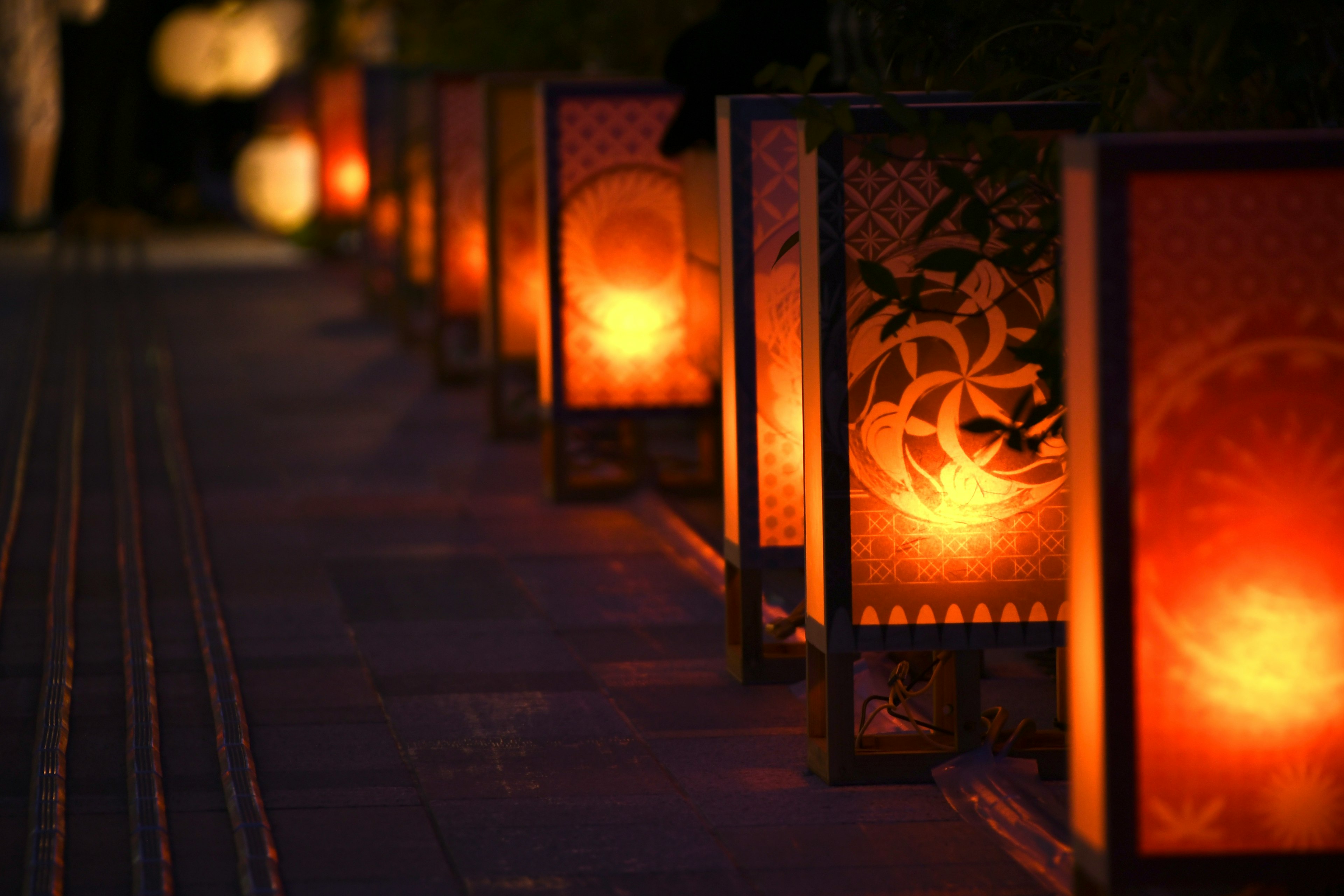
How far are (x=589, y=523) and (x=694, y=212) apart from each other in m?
1.69

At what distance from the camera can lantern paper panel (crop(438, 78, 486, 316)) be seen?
1480 centimetres

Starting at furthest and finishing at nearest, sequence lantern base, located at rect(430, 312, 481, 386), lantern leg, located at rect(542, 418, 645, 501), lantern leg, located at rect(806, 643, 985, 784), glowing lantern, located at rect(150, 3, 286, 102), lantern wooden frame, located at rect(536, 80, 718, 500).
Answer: glowing lantern, located at rect(150, 3, 286, 102) → lantern base, located at rect(430, 312, 481, 386) → lantern leg, located at rect(542, 418, 645, 501) → lantern wooden frame, located at rect(536, 80, 718, 500) → lantern leg, located at rect(806, 643, 985, 784)

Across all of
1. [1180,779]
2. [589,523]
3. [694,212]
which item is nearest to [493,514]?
[589,523]

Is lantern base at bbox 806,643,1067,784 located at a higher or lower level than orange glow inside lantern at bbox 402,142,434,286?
lower

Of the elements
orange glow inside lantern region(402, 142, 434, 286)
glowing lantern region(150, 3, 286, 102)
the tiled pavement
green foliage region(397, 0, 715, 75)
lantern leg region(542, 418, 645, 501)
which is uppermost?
glowing lantern region(150, 3, 286, 102)

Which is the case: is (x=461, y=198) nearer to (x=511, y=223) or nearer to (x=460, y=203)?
(x=460, y=203)

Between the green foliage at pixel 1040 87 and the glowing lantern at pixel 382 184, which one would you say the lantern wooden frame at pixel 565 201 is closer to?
the green foliage at pixel 1040 87

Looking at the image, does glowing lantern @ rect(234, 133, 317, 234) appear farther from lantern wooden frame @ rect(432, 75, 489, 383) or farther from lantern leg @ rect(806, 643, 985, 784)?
lantern leg @ rect(806, 643, 985, 784)

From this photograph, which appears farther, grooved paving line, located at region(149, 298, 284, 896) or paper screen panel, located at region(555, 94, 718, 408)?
paper screen panel, located at region(555, 94, 718, 408)

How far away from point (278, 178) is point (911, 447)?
21.8 metres

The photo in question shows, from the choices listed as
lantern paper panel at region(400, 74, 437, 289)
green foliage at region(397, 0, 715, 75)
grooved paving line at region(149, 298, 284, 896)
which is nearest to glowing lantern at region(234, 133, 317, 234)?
lantern paper panel at region(400, 74, 437, 289)

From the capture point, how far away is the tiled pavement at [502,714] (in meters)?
5.21

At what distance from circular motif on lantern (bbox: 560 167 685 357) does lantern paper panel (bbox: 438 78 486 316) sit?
407 cm

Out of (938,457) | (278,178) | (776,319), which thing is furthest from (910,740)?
(278,178)
